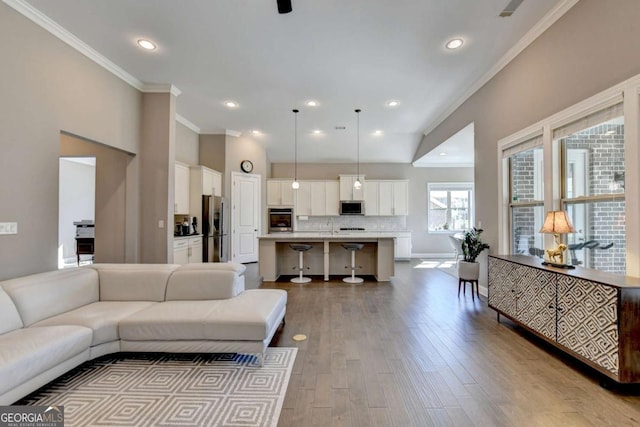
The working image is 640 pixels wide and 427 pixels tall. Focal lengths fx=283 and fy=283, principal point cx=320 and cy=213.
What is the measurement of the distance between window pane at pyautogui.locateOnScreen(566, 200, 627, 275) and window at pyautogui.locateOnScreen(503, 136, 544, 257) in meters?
0.50

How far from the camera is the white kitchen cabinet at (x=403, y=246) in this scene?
26.5 feet

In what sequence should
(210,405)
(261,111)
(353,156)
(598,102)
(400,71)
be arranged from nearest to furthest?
(210,405) < (598,102) < (400,71) < (261,111) < (353,156)

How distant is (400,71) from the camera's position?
4031mm

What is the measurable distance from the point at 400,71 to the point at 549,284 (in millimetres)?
3181

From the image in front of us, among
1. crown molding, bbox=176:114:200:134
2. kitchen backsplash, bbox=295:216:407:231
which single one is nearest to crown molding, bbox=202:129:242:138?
crown molding, bbox=176:114:200:134

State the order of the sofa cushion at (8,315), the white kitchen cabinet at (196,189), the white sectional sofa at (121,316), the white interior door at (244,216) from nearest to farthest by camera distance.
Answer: the white sectional sofa at (121,316) < the sofa cushion at (8,315) < the white kitchen cabinet at (196,189) < the white interior door at (244,216)

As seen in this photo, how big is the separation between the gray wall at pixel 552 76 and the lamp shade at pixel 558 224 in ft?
3.68

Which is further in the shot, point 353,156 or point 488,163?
point 353,156

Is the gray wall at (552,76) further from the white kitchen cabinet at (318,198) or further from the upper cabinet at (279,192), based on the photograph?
the upper cabinet at (279,192)

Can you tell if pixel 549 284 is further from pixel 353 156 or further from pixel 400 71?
pixel 353 156

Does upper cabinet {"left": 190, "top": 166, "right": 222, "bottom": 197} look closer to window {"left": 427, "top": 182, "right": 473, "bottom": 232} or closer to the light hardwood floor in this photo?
the light hardwood floor

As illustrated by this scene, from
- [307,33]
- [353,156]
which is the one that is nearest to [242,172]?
[353,156]

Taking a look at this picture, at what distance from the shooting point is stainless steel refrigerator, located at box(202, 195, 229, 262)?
5.89 m

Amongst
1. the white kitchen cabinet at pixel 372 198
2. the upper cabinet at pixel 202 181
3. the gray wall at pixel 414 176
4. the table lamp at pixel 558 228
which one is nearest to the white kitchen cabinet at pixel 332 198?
the gray wall at pixel 414 176
